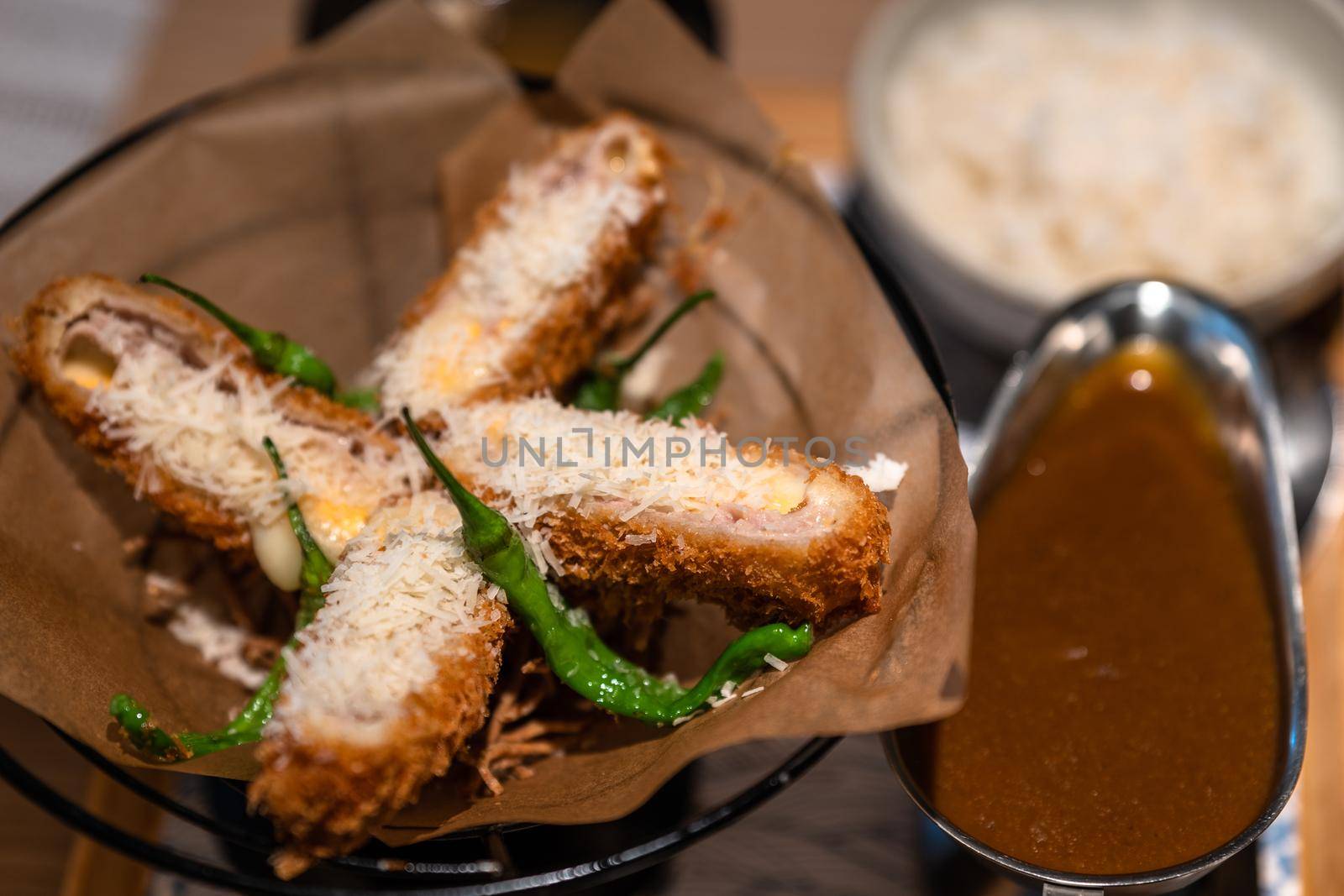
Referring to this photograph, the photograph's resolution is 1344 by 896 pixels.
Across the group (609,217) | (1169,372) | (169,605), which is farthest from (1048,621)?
(169,605)

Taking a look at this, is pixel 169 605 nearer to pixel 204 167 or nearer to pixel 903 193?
pixel 204 167

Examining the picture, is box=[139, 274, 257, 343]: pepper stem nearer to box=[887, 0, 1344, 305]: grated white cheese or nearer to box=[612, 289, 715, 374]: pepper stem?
box=[612, 289, 715, 374]: pepper stem

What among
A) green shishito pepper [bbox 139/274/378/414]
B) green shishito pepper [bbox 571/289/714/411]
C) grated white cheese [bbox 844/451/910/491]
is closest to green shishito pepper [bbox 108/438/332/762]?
green shishito pepper [bbox 139/274/378/414]

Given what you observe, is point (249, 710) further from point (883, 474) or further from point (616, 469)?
point (883, 474)

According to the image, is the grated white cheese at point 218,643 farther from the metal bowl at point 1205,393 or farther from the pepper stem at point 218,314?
the metal bowl at point 1205,393

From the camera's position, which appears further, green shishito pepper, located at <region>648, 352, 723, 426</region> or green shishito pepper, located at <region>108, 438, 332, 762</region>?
green shishito pepper, located at <region>648, 352, 723, 426</region>

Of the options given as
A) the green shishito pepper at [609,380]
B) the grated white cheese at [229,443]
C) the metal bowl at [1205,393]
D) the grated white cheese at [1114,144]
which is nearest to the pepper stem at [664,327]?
the green shishito pepper at [609,380]

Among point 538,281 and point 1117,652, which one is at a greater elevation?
point 538,281

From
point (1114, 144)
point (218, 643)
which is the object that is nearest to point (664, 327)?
point (218, 643)
